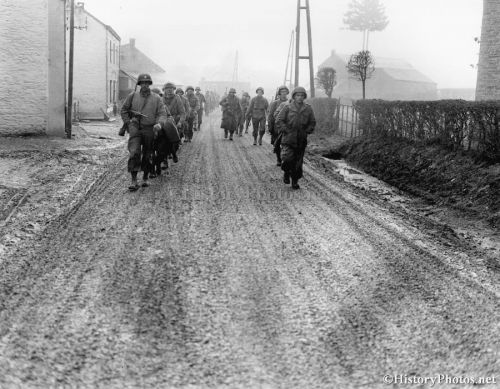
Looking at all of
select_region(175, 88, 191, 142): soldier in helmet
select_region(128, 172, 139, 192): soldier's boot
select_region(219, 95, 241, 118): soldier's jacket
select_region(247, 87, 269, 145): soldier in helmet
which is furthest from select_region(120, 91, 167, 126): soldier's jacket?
select_region(219, 95, 241, 118): soldier's jacket

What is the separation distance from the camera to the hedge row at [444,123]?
9.41m

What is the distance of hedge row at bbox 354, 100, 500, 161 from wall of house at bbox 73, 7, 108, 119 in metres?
23.3

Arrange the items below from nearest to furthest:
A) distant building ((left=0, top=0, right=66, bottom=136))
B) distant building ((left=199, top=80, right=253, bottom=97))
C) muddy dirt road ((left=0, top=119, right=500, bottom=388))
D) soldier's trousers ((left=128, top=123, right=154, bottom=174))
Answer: muddy dirt road ((left=0, top=119, right=500, bottom=388))
soldier's trousers ((left=128, top=123, right=154, bottom=174))
distant building ((left=0, top=0, right=66, bottom=136))
distant building ((left=199, top=80, right=253, bottom=97))

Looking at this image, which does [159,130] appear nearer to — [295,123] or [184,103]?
[295,123]

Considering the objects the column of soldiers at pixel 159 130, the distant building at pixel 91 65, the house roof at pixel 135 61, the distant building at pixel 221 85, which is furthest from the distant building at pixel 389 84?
the column of soldiers at pixel 159 130

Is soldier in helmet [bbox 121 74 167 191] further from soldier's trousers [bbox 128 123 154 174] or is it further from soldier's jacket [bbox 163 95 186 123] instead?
soldier's jacket [bbox 163 95 186 123]

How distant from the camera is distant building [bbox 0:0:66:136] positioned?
16734 millimetres

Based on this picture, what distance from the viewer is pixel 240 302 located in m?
4.41

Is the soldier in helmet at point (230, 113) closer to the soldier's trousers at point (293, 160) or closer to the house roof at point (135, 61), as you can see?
the soldier's trousers at point (293, 160)

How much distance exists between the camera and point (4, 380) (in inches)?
125

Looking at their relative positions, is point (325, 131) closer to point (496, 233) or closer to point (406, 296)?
point (496, 233)

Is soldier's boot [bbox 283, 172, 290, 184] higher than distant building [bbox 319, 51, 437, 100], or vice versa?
distant building [bbox 319, 51, 437, 100]

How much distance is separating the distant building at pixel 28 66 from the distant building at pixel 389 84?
4997 centimetres

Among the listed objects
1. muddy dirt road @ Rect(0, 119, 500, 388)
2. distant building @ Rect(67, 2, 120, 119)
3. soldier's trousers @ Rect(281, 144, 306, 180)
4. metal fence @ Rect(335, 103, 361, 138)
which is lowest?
muddy dirt road @ Rect(0, 119, 500, 388)
